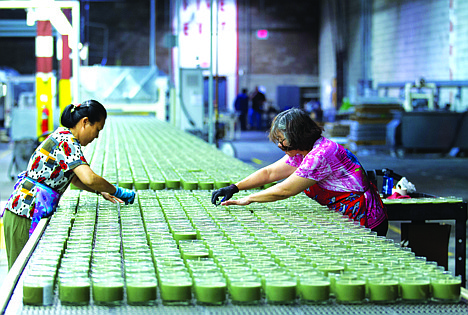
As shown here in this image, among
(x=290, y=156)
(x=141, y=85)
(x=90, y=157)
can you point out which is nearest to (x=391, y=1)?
(x=141, y=85)

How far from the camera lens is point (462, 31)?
15266 millimetres

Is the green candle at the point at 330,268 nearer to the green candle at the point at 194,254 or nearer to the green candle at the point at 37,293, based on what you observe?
the green candle at the point at 194,254

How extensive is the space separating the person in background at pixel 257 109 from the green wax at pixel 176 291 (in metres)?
22.5

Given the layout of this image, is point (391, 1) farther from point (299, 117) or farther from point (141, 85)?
point (299, 117)

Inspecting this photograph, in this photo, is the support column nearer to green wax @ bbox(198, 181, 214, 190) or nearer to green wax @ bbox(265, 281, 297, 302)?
green wax @ bbox(198, 181, 214, 190)

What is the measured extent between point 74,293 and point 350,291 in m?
0.79

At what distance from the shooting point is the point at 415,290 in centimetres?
172

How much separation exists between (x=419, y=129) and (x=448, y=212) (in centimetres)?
1127

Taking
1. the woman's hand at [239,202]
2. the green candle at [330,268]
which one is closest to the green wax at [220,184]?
the woman's hand at [239,202]

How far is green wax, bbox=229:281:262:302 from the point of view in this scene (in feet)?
5.48

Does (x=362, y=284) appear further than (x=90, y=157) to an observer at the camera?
No

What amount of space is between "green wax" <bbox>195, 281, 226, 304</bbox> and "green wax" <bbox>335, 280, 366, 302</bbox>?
0.34 meters

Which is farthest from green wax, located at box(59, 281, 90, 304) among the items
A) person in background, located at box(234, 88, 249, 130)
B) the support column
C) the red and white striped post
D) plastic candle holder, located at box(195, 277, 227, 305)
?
person in background, located at box(234, 88, 249, 130)

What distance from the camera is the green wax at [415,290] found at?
171 cm
